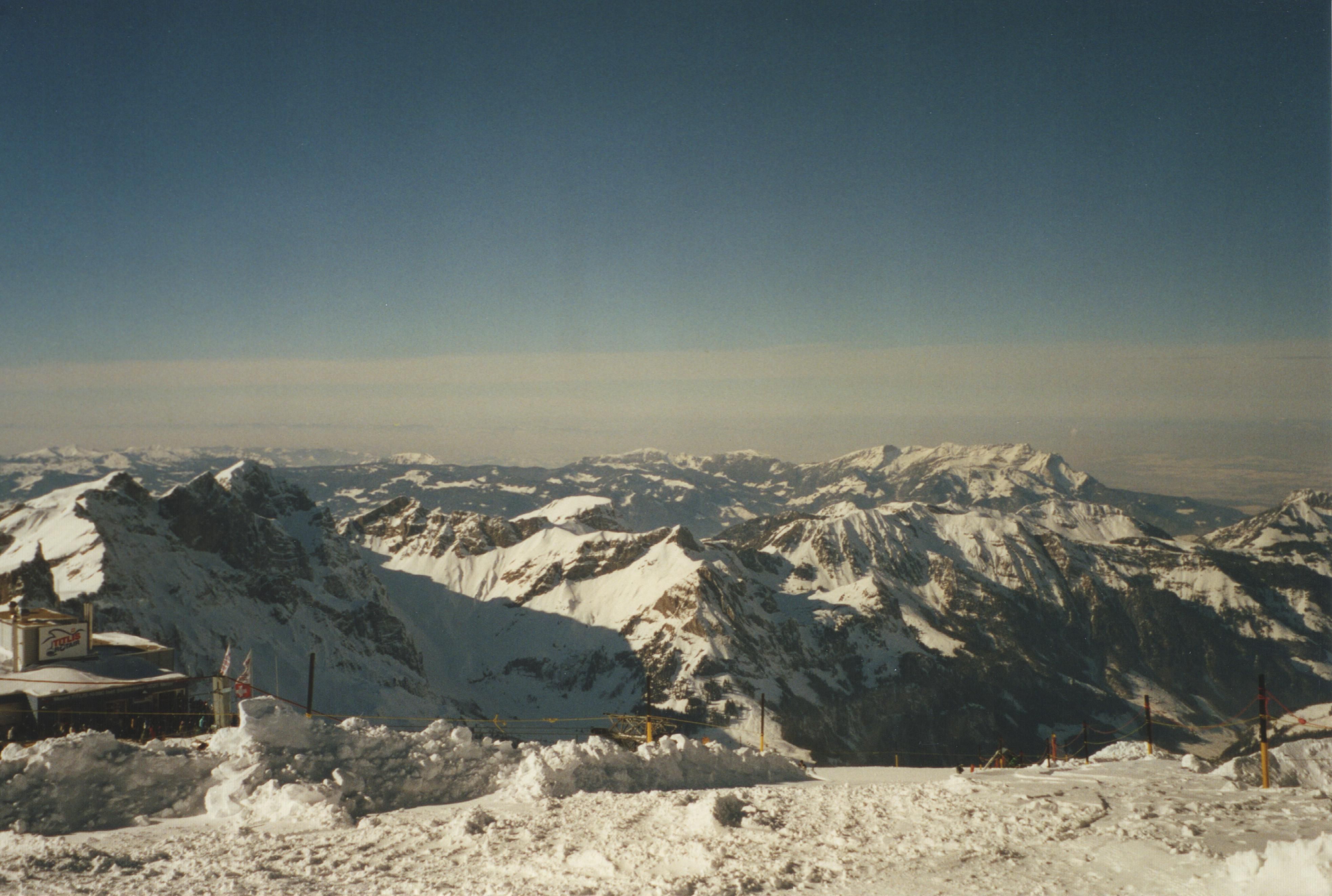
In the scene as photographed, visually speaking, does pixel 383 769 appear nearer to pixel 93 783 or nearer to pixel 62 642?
pixel 93 783

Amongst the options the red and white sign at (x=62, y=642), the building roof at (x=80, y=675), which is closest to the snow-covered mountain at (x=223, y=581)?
the red and white sign at (x=62, y=642)

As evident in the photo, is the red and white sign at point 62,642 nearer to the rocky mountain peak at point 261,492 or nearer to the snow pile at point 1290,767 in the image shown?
the snow pile at point 1290,767

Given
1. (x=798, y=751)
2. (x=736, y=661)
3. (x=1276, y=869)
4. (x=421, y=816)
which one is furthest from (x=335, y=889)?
(x=736, y=661)

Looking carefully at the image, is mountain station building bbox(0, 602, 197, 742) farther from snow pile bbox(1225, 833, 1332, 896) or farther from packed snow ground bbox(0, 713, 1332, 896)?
snow pile bbox(1225, 833, 1332, 896)

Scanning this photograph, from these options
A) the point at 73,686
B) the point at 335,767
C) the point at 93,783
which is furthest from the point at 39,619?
the point at 335,767

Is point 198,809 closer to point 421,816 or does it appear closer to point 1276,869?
point 421,816

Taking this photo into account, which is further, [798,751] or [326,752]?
[798,751]
